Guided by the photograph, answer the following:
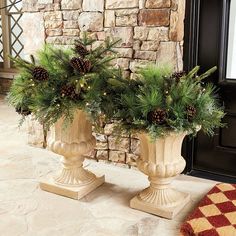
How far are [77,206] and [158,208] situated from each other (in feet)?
1.40

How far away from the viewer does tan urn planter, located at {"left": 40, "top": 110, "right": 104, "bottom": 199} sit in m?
1.92

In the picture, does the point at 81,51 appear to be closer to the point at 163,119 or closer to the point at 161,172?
the point at 163,119

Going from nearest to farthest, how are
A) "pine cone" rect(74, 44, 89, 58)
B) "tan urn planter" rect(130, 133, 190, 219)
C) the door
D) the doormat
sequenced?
the doormat, "tan urn planter" rect(130, 133, 190, 219), "pine cone" rect(74, 44, 89, 58), the door

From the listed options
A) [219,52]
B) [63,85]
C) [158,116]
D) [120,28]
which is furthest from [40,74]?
[219,52]

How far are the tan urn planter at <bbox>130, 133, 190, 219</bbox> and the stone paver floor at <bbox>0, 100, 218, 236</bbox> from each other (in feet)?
0.15

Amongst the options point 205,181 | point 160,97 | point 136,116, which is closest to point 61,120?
point 136,116

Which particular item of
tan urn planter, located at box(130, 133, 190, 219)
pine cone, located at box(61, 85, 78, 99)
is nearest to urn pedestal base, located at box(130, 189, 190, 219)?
tan urn planter, located at box(130, 133, 190, 219)

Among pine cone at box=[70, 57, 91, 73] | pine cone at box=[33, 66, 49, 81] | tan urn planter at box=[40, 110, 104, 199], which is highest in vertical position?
pine cone at box=[70, 57, 91, 73]

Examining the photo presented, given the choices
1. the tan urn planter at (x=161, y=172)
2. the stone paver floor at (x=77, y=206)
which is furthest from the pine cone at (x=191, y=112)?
the stone paver floor at (x=77, y=206)

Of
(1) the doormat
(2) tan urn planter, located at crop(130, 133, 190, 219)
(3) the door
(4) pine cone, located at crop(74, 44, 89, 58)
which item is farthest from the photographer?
(3) the door

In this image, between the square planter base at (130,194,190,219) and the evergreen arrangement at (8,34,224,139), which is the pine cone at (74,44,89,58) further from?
the square planter base at (130,194,190,219)

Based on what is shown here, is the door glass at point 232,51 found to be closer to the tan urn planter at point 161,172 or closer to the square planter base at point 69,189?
the tan urn planter at point 161,172

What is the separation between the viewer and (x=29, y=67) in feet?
5.98

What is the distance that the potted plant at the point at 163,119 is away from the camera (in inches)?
63.6
